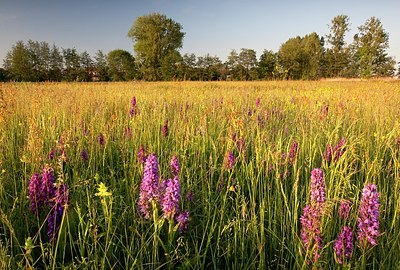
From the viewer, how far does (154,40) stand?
5894cm

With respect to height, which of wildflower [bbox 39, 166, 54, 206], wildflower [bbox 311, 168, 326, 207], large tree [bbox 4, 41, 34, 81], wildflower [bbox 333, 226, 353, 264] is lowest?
wildflower [bbox 333, 226, 353, 264]

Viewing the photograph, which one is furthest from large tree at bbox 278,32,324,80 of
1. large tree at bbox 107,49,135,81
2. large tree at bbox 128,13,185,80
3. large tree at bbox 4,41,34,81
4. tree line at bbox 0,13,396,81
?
large tree at bbox 4,41,34,81

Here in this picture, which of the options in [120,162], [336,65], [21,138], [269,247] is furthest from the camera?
[336,65]

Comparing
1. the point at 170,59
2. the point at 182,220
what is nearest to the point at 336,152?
the point at 182,220

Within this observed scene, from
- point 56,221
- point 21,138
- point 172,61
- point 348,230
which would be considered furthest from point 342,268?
point 172,61

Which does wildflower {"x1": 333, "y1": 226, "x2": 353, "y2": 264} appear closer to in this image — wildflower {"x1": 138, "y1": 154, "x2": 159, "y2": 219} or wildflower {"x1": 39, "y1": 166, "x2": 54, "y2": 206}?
wildflower {"x1": 138, "y1": 154, "x2": 159, "y2": 219}

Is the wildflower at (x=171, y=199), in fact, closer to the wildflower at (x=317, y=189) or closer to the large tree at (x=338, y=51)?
the wildflower at (x=317, y=189)

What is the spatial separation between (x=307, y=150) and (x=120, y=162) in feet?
6.45

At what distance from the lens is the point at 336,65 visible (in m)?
60.7

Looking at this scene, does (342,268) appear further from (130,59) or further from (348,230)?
(130,59)

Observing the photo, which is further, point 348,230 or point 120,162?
point 120,162

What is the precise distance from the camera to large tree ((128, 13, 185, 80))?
57.7 metres

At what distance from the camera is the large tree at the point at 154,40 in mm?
57688

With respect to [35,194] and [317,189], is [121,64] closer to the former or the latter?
[35,194]
